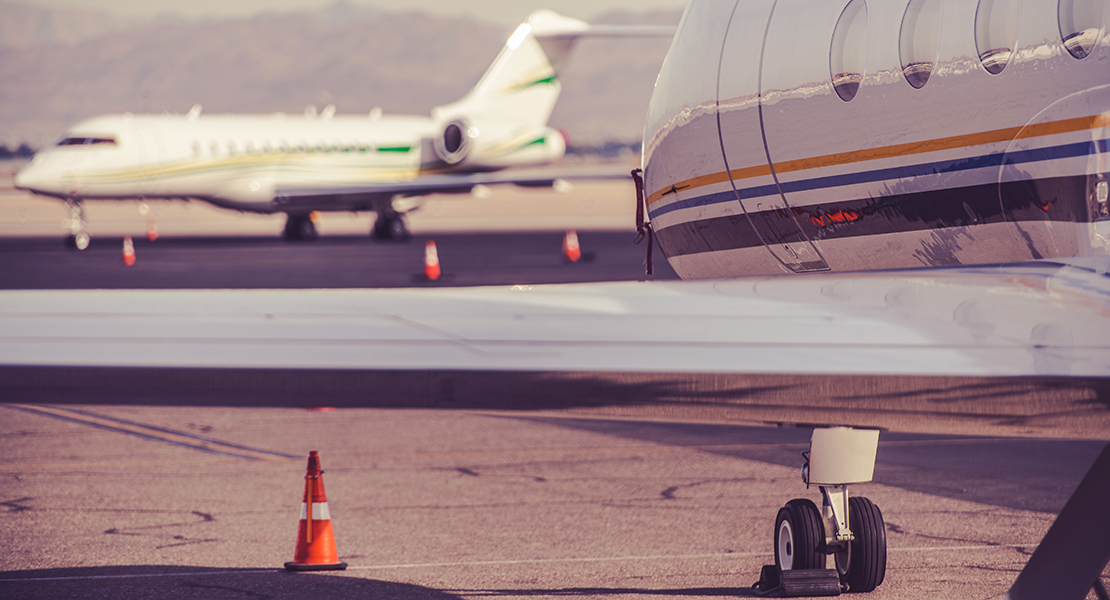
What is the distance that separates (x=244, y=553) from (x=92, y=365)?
4711mm

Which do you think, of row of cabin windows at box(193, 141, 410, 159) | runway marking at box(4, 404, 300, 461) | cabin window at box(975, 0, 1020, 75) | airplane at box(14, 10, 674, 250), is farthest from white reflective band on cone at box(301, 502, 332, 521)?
row of cabin windows at box(193, 141, 410, 159)

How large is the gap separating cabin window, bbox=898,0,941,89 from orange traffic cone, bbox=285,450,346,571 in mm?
3573

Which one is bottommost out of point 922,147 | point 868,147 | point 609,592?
point 609,592

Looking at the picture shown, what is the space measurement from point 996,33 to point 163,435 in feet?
26.8

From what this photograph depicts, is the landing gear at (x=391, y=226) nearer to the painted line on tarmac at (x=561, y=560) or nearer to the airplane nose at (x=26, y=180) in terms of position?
the airplane nose at (x=26, y=180)

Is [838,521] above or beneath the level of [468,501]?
beneath

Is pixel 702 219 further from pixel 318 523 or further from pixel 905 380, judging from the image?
pixel 905 380

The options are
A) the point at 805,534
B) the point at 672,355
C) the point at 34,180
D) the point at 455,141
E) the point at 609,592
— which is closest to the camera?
the point at 672,355

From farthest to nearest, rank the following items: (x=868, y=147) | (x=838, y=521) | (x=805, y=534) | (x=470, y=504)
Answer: (x=470, y=504) → (x=805, y=534) → (x=838, y=521) → (x=868, y=147)

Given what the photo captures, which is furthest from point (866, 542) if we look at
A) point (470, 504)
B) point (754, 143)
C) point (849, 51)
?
point (470, 504)

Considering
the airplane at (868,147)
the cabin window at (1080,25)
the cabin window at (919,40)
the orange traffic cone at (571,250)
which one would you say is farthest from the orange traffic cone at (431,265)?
the cabin window at (1080,25)

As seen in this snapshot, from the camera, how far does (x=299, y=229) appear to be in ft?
115

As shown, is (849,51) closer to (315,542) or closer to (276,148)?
(315,542)

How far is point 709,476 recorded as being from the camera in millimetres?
8695
